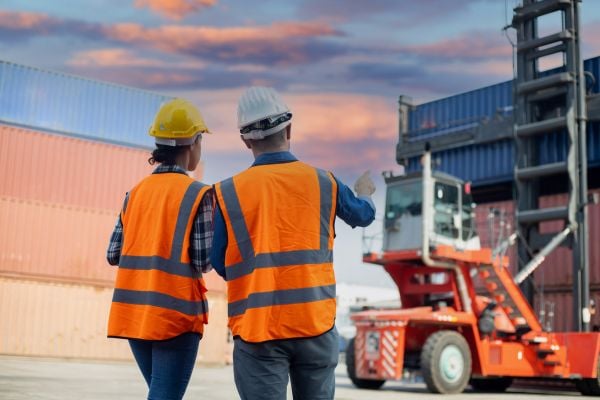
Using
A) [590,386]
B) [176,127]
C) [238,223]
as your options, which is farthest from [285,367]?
[590,386]

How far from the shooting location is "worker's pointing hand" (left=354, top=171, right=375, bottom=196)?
9.99 feet

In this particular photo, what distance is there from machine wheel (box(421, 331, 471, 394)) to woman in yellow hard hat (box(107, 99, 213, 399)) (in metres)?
9.87

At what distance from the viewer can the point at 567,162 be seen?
17859 millimetres

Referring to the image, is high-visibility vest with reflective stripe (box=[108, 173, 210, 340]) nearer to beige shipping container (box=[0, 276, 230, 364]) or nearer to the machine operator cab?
the machine operator cab

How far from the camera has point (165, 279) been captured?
10.6 feet

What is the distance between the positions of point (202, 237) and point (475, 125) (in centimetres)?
1947

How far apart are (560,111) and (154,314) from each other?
1788 centimetres

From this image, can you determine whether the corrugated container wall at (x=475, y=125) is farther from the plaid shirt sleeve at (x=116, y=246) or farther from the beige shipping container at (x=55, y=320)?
the plaid shirt sleeve at (x=116, y=246)

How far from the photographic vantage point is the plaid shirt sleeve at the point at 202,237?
3.23m

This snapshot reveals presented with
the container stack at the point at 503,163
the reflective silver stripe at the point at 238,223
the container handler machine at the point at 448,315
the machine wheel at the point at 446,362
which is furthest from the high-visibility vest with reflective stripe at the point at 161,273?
the container stack at the point at 503,163

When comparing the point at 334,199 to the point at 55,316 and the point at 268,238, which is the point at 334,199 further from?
the point at 55,316

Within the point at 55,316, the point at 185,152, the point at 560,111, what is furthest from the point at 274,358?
the point at 55,316

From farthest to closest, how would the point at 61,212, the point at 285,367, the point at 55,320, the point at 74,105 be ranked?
the point at 74,105 < the point at 61,212 < the point at 55,320 < the point at 285,367

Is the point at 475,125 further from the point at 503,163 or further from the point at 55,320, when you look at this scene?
the point at 55,320
